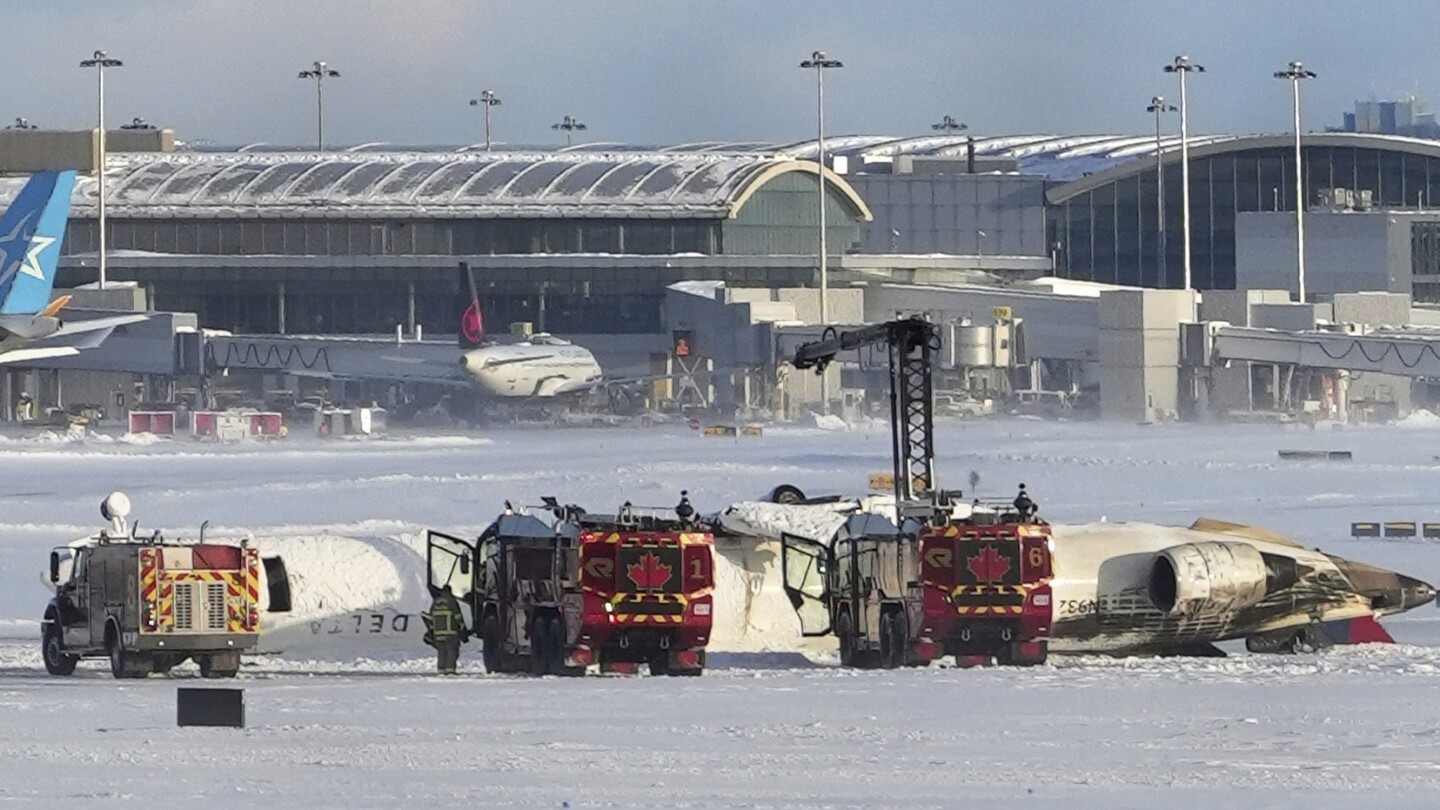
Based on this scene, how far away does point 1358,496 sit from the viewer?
68688 millimetres

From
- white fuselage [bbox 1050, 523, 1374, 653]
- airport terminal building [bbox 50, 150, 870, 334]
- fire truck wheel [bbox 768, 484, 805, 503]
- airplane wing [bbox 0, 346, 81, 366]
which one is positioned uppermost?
airport terminal building [bbox 50, 150, 870, 334]

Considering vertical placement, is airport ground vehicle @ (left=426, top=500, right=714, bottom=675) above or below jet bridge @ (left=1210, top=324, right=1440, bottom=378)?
below

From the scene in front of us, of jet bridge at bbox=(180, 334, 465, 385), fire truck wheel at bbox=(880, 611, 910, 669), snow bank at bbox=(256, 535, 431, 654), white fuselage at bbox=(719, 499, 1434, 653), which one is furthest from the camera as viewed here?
jet bridge at bbox=(180, 334, 465, 385)

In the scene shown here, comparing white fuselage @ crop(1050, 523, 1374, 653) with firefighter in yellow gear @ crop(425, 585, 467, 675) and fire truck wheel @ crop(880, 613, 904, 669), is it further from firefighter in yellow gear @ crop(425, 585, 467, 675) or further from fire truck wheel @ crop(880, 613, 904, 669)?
firefighter in yellow gear @ crop(425, 585, 467, 675)

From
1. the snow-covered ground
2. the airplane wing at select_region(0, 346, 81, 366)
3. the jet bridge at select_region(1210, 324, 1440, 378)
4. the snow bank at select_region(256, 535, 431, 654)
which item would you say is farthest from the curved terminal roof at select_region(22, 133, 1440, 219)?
the snow bank at select_region(256, 535, 431, 654)

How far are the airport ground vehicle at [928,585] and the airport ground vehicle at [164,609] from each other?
26.5 ft

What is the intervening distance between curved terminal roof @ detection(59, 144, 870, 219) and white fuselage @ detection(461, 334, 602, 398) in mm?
14776

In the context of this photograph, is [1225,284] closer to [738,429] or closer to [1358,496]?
[738,429]

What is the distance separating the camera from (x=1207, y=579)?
3988 centimetres

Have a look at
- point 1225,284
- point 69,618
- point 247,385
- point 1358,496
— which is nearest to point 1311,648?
point 69,618

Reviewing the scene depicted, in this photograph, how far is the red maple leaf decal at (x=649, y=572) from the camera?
36.6 m

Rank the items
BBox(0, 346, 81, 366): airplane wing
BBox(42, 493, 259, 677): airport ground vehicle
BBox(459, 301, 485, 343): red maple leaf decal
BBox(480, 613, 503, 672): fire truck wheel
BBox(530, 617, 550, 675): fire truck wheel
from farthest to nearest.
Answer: BBox(459, 301, 485, 343): red maple leaf decal → BBox(0, 346, 81, 366): airplane wing → BBox(480, 613, 503, 672): fire truck wheel → BBox(530, 617, 550, 675): fire truck wheel → BBox(42, 493, 259, 677): airport ground vehicle

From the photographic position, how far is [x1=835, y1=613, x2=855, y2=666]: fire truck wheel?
1545 inches

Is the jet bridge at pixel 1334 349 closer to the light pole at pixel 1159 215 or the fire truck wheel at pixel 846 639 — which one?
the light pole at pixel 1159 215
